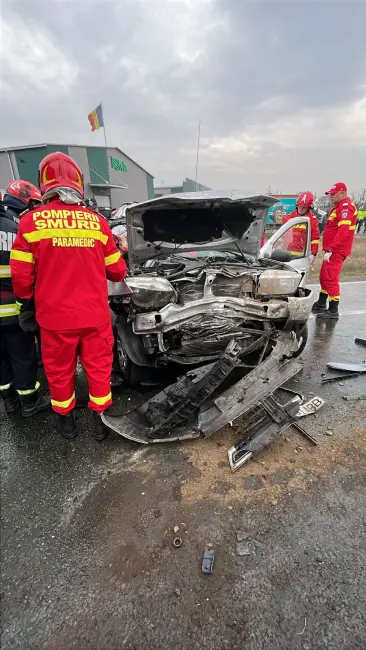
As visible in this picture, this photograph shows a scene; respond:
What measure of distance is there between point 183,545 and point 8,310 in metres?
2.09

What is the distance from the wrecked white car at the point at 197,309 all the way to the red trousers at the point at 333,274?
6.37 feet

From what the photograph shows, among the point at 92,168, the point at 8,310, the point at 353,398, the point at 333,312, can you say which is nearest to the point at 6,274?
the point at 8,310

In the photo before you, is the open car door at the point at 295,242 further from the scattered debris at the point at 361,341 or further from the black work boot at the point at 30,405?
the black work boot at the point at 30,405

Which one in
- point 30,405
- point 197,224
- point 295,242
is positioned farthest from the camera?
point 295,242

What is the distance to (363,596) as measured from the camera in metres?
1.45

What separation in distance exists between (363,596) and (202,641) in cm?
74

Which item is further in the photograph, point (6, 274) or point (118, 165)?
point (118, 165)

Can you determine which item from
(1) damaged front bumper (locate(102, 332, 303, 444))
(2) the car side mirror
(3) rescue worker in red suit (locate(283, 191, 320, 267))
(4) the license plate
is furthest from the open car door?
(1) damaged front bumper (locate(102, 332, 303, 444))

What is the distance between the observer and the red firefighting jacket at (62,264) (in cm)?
204

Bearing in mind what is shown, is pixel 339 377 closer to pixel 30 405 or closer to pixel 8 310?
pixel 30 405

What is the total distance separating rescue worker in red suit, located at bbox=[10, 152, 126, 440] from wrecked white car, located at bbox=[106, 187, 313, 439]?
1.33ft

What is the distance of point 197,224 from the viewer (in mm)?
3740

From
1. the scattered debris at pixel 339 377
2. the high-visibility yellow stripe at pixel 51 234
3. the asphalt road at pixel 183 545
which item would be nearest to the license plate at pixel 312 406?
the asphalt road at pixel 183 545

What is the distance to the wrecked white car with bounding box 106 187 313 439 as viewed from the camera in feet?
8.42
